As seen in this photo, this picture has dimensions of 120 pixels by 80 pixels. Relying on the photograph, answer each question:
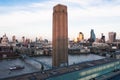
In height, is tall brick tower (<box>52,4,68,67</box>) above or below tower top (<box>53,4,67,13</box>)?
below

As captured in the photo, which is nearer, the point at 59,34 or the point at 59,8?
the point at 59,8

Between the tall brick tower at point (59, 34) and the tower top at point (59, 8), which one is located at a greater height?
the tower top at point (59, 8)

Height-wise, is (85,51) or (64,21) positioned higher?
(64,21)

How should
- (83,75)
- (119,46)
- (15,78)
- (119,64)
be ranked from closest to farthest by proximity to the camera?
(15,78)
(83,75)
(119,64)
(119,46)

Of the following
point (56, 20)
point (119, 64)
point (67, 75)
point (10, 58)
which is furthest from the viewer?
point (10, 58)

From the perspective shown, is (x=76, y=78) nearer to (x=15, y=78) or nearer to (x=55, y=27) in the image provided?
(x=15, y=78)

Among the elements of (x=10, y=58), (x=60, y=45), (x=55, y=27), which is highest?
(x=55, y=27)

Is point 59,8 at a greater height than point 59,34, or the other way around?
point 59,8

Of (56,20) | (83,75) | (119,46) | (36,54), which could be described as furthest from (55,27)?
(119,46)
